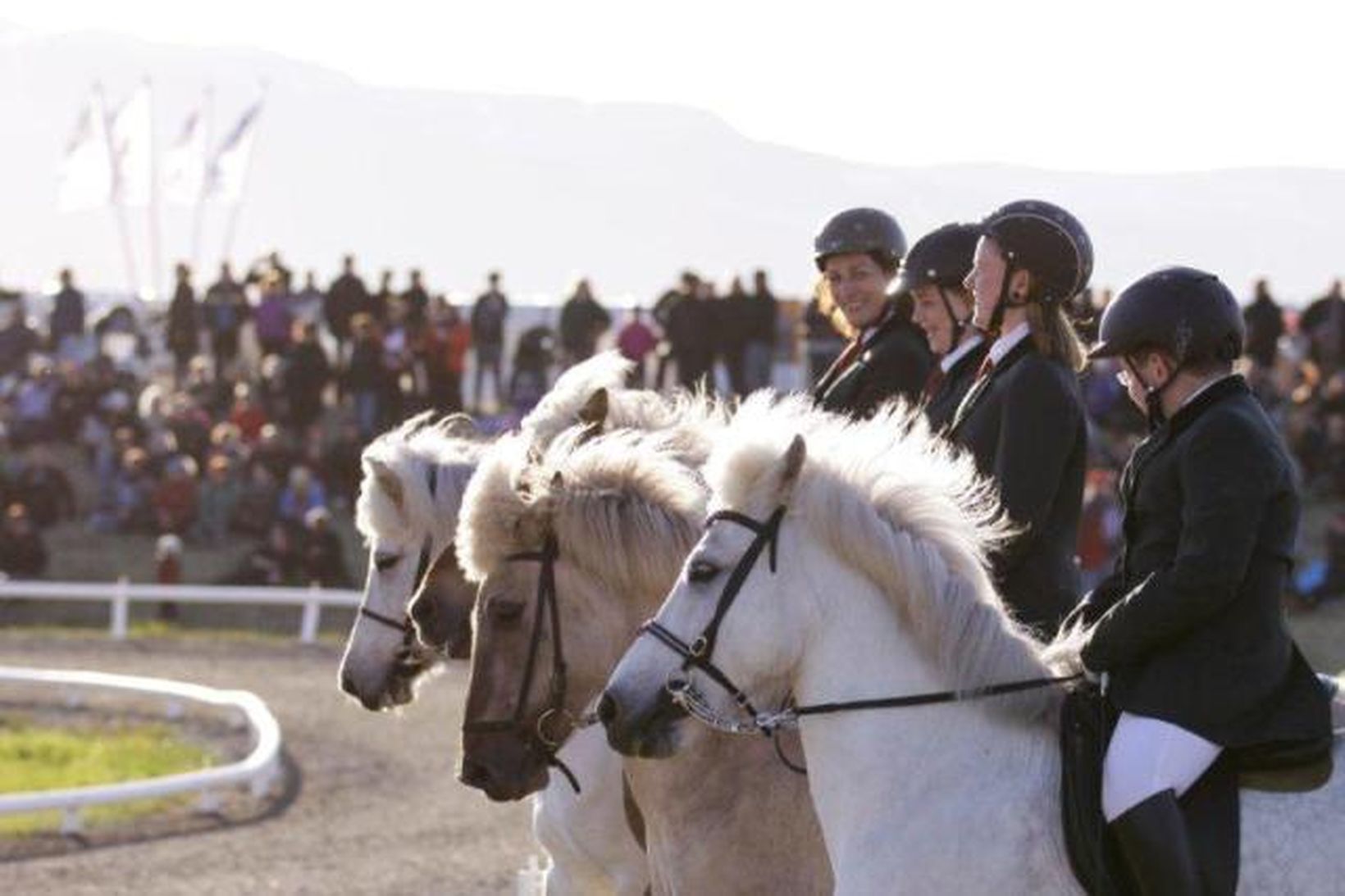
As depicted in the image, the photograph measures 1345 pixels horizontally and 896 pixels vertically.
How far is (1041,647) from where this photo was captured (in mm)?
7547

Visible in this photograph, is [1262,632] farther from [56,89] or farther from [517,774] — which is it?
[56,89]

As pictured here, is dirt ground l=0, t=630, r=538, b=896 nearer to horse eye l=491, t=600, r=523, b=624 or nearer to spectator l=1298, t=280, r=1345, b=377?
horse eye l=491, t=600, r=523, b=624

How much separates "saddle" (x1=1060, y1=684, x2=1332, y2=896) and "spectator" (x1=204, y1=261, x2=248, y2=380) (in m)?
27.7

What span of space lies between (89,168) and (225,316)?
13.3 meters

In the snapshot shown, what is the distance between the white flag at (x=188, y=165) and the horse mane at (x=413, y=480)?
35219 mm

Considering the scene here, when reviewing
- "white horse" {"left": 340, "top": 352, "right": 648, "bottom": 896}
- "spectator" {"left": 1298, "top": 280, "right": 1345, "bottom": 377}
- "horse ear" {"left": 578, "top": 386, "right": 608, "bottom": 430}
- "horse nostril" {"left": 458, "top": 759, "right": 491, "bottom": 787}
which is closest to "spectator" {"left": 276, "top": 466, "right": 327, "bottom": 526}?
"spectator" {"left": 1298, "top": 280, "right": 1345, "bottom": 377}

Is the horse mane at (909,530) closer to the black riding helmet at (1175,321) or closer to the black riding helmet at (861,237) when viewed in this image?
the black riding helmet at (1175,321)

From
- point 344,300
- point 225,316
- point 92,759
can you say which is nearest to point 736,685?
point 92,759

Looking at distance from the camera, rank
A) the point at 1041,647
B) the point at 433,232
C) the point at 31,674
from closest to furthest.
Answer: the point at 1041,647 < the point at 31,674 < the point at 433,232

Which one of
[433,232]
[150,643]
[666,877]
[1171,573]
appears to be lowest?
[433,232]

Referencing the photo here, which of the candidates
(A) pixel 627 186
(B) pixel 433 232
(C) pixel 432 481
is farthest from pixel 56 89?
(C) pixel 432 481

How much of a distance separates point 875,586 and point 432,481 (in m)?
4.31

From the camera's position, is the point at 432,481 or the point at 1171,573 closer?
the point at 1171,573

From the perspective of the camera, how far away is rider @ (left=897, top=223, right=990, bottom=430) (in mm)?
9125
